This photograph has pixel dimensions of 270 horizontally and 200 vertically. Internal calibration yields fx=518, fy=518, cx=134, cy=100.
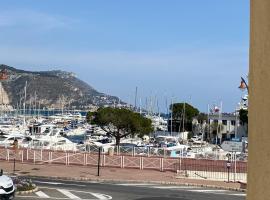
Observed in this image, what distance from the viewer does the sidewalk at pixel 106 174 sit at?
98.1 feet

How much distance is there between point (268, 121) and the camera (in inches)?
119

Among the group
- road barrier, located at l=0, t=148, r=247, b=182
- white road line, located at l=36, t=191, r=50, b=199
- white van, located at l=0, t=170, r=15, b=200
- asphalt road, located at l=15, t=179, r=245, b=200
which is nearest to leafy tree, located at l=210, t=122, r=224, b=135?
road barrier, located at l=0, t=148, r=247, b=182

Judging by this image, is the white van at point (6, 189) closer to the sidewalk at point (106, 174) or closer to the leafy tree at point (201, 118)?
the sidewalk at point (106, 174)

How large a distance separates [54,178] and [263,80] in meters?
28.5

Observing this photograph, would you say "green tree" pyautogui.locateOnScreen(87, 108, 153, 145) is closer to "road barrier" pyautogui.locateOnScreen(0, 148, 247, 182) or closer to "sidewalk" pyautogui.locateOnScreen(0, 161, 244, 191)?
"road barrier" pyautogui.locateOnScreen(0, 148, 247, 182)

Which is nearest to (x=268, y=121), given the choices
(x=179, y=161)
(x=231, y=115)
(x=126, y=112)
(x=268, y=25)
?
(x=268, y=25)

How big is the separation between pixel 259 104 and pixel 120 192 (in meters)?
21.4

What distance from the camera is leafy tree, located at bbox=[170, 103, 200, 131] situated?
354 ft

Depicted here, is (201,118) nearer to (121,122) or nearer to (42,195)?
(121,122)

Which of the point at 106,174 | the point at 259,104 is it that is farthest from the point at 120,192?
the point at 259,104

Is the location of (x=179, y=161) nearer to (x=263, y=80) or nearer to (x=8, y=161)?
(x=8, y=161)

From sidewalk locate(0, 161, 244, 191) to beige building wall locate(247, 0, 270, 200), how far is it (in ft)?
81.9

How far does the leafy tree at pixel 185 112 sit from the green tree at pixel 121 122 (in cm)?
4469

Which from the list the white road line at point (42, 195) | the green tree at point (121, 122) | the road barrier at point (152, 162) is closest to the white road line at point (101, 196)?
the white road line at point (42, 195)
